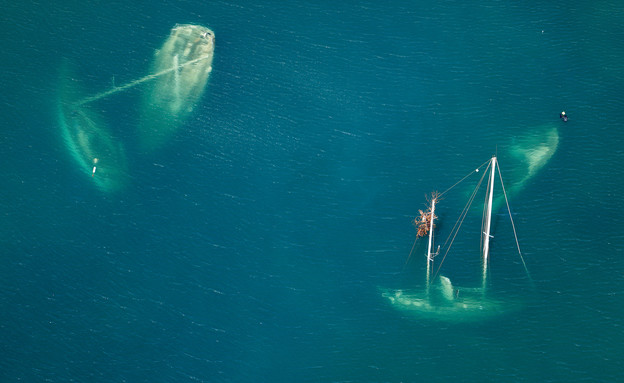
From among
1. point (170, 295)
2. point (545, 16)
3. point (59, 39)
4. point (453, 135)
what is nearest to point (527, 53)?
point (545, 16)

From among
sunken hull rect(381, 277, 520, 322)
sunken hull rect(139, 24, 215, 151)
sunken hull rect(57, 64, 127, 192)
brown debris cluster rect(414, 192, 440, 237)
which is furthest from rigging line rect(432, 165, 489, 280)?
sunken hull rect(57, 64, 127, 192)

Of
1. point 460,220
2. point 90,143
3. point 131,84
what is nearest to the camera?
point 460,220

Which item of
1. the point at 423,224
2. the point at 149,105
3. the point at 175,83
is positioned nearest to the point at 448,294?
the point at 423,224

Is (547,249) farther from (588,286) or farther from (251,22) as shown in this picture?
(251,22)

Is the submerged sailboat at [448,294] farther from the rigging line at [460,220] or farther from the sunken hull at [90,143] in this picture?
the sunken hull at [90,143]

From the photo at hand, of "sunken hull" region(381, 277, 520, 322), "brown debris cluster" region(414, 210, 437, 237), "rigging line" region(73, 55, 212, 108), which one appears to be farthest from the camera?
"rigging line" region(73, 55, 212, 108)

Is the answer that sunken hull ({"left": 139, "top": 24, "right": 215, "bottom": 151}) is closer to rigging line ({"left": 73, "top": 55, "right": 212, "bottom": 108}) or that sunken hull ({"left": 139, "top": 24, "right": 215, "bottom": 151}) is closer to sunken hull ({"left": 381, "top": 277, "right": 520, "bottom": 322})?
rigging line ({"left": 73, "top": 55, "right": 212, "bottom": 108})

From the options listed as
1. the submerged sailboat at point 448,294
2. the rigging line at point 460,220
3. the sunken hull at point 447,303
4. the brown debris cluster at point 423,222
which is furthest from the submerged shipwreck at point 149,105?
the rigging line at point 460,220

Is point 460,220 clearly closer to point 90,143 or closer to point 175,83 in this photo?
point 175,83
